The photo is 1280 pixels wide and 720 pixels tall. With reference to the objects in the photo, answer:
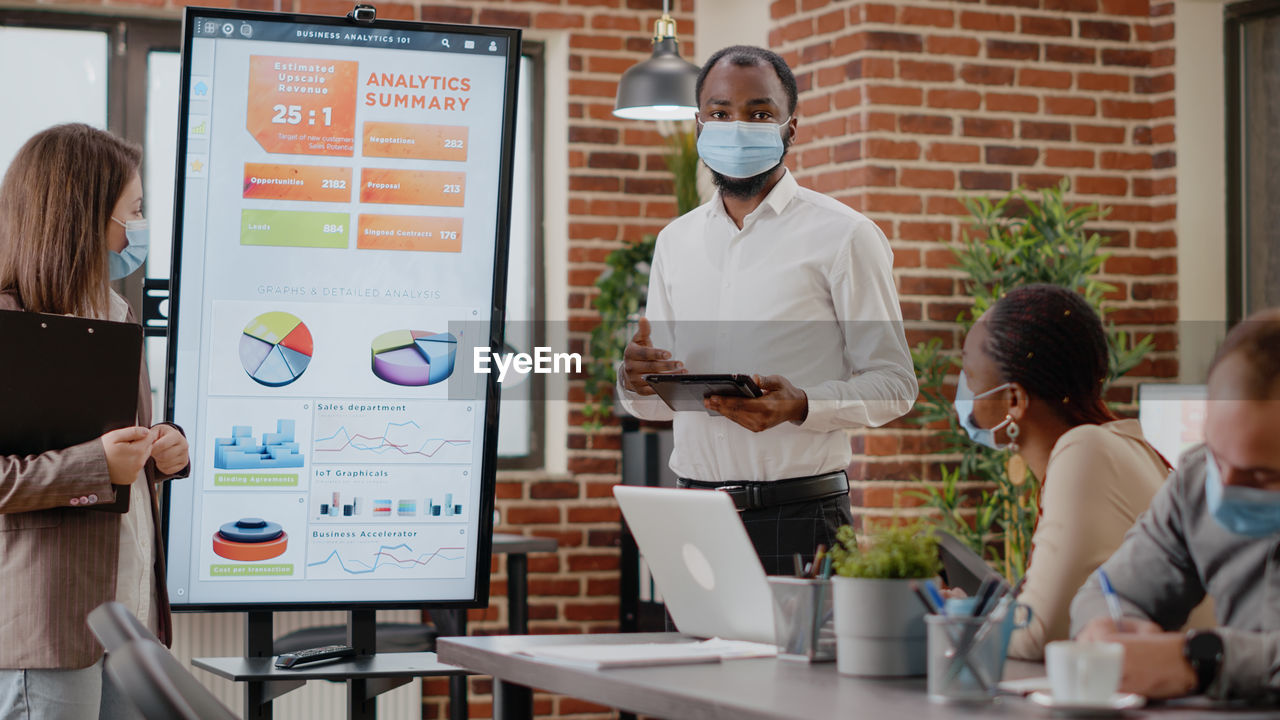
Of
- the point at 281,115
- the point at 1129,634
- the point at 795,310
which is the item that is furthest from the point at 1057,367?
the point at 281,115

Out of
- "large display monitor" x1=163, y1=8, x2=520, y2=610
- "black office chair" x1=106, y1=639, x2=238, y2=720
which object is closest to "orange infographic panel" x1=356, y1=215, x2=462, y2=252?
"large display monitor" x1=163, y1=8, x2=520, y2=610

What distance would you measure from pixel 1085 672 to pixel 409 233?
1.64 meters

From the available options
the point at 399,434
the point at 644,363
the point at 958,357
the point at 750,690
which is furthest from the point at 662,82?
the point at 750,690

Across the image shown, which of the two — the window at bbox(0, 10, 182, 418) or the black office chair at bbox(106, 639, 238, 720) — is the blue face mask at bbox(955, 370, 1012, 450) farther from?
the window at bbox(0, 10, 182, 418)

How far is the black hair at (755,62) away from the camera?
2594 millimetres

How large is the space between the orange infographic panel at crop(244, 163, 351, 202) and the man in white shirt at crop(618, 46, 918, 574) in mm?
614

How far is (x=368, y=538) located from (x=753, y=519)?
710mm

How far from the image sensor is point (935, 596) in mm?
1397

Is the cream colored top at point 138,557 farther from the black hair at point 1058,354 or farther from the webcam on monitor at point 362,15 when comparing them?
the black hair at point 1058,354

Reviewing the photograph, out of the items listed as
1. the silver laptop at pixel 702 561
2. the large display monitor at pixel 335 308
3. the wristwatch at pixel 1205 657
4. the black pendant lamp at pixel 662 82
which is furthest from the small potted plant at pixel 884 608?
the black pendant lamp at pixel 662 82

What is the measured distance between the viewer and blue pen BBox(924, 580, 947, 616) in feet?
4.55

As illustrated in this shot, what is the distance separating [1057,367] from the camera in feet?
5.77

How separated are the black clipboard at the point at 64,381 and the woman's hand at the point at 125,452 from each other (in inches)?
1.1

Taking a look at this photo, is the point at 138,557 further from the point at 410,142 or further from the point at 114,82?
the point at 114,82
